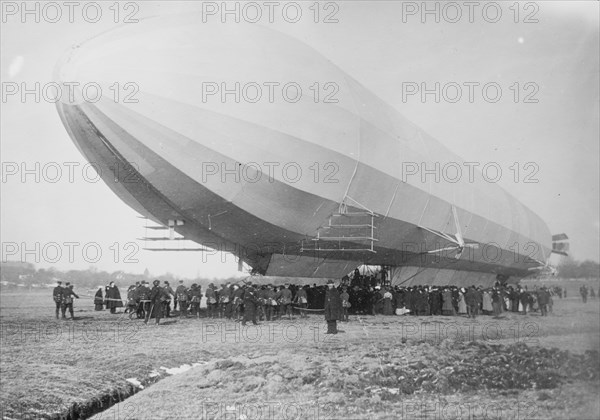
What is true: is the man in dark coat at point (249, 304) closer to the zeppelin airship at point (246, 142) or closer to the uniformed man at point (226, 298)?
the zeppelin airship at point (246, 142)

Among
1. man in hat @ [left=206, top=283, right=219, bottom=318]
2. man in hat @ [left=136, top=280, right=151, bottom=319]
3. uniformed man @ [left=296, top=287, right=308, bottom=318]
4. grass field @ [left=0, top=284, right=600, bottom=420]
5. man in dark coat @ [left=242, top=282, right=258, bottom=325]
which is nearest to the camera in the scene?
grass field @ [left=0, top=284, right=600, bottom=420]

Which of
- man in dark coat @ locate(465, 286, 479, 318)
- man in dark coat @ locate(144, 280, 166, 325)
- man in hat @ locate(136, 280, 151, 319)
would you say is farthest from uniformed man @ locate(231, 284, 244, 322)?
man in dark coat @ locate(465, 286, 479, 318)

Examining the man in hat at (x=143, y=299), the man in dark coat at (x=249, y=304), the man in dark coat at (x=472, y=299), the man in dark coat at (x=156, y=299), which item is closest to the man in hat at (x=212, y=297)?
the man in dark coat at (x=156, y=299)

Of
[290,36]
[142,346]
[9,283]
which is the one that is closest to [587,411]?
[142,346]

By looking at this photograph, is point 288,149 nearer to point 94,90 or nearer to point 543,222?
point 94,90

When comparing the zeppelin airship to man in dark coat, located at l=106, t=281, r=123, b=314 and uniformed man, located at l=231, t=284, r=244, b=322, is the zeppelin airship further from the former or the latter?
man in dark coat, located at l=106, t=281, r=123, b=314
